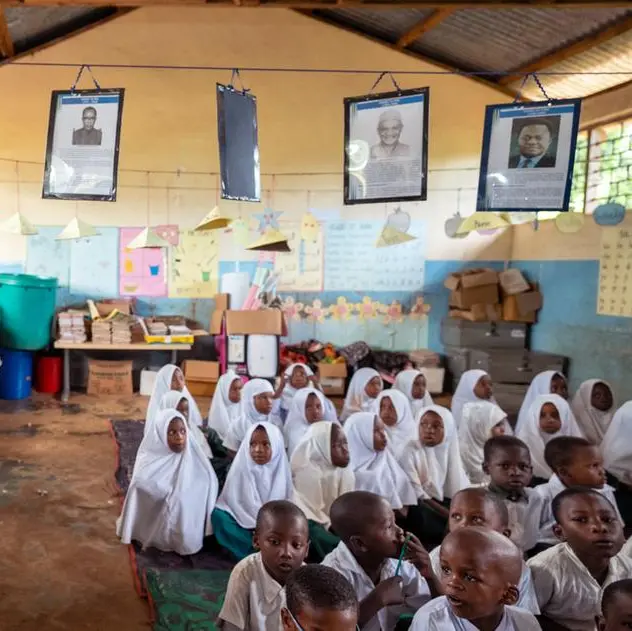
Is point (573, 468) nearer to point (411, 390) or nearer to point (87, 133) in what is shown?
point (411, 390)

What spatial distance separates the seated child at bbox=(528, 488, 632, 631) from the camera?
Result: 104 inches

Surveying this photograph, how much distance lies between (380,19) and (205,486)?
7.07m

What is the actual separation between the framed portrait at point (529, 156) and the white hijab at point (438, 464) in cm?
159

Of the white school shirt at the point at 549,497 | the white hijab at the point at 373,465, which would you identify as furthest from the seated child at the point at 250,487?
the white school shirt at the point at 549,497

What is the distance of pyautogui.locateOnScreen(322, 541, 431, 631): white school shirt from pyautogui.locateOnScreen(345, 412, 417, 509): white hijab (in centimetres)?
185

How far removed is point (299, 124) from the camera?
9766 millimetres

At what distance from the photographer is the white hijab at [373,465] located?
174 inches

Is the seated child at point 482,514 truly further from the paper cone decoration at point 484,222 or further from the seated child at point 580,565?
the paper cone decoration at point 484,222

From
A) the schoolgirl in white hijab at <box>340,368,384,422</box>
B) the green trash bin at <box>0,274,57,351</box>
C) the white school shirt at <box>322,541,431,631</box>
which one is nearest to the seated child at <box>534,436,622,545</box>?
the white school shirt at <box>322,541,431,631</box>

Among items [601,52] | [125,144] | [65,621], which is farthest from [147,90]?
[65,621]

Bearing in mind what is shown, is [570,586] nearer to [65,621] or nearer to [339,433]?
[339,433]

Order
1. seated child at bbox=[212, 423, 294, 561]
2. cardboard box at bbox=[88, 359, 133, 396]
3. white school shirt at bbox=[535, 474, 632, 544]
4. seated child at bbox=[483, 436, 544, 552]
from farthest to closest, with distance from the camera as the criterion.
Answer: cardboard box at bbox=[88, 359, 133, 396] < seated child at bbox=[212, 423, 294, 561] < white school shirt at bbox=[535, 474, 632, 544] < seated child at bbox=[483, 436, 544, 552]

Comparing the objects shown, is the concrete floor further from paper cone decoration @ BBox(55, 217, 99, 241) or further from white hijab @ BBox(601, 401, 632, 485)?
white hijab @ BBox(601, 401, 632, 485)

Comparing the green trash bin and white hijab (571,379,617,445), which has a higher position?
the green trash bin
